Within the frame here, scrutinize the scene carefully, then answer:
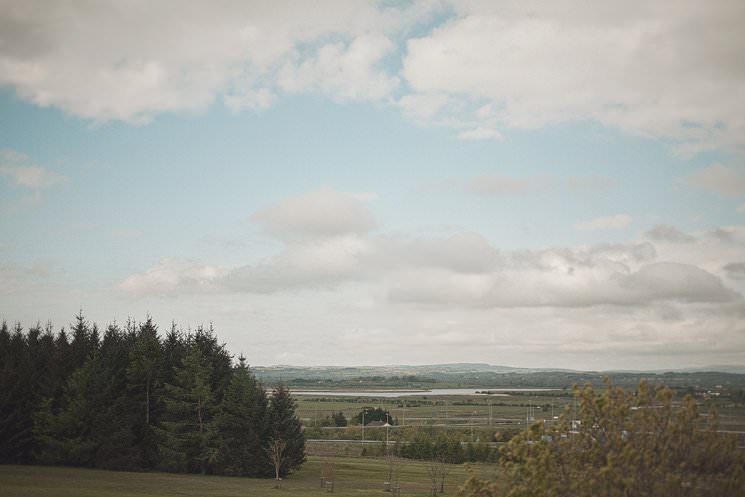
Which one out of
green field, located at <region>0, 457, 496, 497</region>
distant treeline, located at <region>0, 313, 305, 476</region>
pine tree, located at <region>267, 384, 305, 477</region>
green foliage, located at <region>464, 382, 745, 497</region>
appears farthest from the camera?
pine tree, located at <region>267, 384, 305, 477</region>

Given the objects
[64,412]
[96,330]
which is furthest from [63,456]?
[96,330]

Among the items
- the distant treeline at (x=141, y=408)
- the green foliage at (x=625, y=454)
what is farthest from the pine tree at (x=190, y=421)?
the green foliage at (x=625, y=454)

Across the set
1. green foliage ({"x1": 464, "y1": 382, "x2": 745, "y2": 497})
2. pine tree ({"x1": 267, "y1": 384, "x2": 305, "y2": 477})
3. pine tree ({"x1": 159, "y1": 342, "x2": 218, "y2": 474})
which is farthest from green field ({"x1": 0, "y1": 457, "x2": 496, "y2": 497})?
green foliage ({"x1": 464, "y1": 382, "x2": 745, "y2": 497})

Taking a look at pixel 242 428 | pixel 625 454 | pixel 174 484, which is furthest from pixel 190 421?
pixel 625 454

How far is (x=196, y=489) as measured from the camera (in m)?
44.3

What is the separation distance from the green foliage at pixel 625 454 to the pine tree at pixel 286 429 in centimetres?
4231

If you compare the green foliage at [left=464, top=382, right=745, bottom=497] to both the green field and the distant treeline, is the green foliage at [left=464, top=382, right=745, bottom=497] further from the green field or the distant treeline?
the distant treeline

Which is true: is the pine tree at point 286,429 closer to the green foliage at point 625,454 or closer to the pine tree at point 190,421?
the pine tree at point 190,421

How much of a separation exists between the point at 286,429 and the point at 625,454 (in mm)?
46643

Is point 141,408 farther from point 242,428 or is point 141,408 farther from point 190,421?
point 242,428

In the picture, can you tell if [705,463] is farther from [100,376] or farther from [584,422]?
[100,376]

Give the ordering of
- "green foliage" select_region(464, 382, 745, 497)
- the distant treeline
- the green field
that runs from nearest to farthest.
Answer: "green foliage" select_region(464, 382, 745, 497) < the green field < the distant treeline

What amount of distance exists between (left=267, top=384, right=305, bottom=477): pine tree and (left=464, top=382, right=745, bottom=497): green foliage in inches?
1666

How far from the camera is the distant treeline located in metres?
53.5
